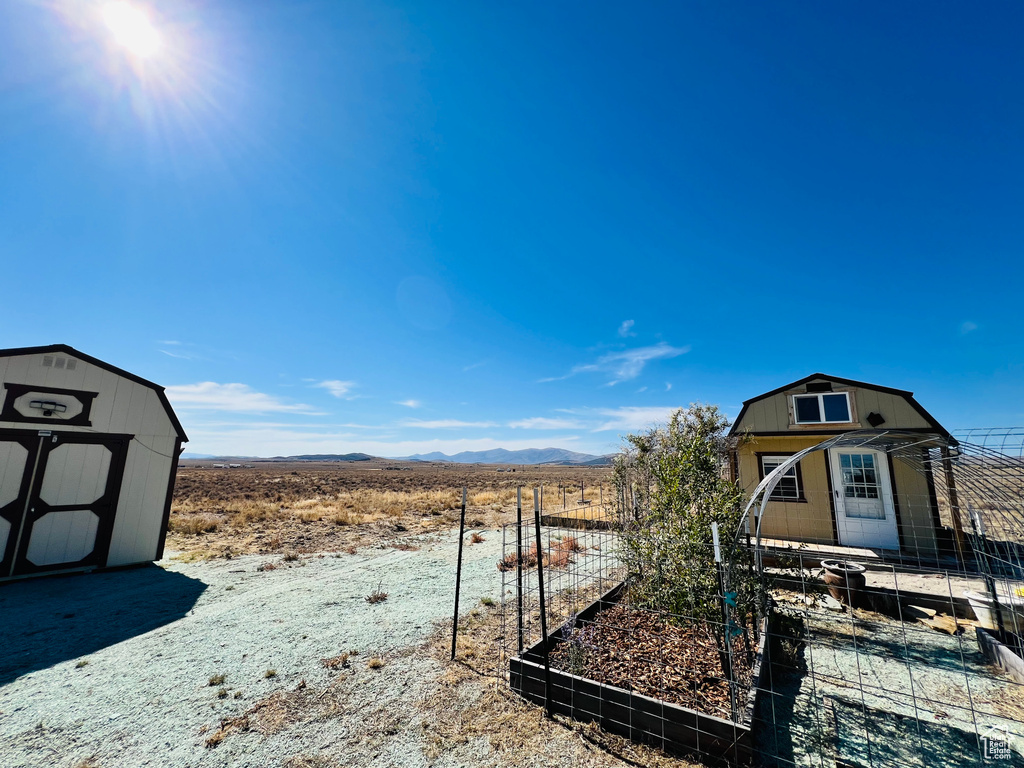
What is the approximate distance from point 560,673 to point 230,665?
3960 millimetres

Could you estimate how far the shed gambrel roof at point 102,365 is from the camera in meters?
8.37

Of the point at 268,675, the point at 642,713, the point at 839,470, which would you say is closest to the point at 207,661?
the point at 268,675

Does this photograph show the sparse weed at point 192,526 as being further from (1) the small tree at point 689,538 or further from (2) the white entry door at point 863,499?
(2) the white entry door at point 863,499

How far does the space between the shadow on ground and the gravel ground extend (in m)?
0.03

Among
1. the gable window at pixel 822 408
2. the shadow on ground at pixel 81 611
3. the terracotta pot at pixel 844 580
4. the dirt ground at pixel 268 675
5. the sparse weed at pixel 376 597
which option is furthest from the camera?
the gable window at pixel 822 408

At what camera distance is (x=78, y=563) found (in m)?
8.77

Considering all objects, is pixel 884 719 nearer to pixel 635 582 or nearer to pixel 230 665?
pixel 635 582

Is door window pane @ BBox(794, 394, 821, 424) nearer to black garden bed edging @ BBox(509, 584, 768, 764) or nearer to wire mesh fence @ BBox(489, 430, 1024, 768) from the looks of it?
wire mesh fence @ BBox(489, 430, 1024, 768)

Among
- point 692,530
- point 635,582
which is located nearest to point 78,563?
point 635,582

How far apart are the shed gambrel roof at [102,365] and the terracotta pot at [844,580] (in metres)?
14.1

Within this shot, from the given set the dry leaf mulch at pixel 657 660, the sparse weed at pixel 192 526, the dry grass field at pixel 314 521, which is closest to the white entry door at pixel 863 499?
the dry grass field at pixel 314 521

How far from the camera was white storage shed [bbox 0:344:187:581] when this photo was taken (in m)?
8.25

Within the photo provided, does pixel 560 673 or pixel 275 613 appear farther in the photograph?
pixel 275 613

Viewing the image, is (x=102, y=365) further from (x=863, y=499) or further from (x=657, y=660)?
(x=863, y=499)
